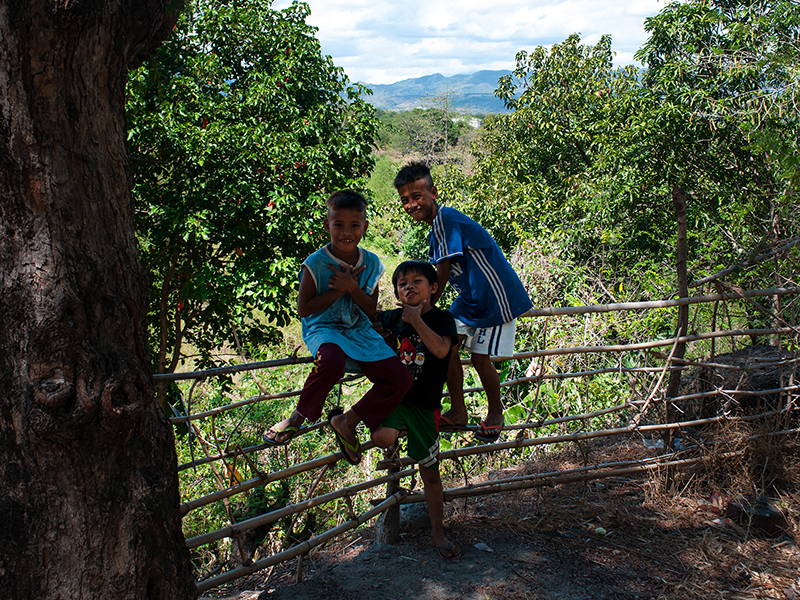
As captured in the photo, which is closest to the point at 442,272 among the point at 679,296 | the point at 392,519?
the point at 392,519

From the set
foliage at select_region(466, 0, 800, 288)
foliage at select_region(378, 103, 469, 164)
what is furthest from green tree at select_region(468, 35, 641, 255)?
foliage at select_region(378, 103, 469, 164)

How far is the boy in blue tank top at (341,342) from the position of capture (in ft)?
7.54

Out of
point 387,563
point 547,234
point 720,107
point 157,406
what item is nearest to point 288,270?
point 547,234

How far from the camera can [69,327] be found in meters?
1.46

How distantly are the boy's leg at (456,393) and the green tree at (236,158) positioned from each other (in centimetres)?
379

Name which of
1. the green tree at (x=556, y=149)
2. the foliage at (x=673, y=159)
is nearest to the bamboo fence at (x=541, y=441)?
the foliage at (x=673, y=159)

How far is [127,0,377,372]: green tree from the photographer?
619 cm

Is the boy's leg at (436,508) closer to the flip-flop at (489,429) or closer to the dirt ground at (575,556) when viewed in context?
the dirt ground at (575,556)

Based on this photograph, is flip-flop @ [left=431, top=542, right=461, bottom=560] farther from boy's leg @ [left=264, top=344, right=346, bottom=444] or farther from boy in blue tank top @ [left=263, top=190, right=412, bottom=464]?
boy's leg @ [left=264, top=344, right=346, bottom=444]

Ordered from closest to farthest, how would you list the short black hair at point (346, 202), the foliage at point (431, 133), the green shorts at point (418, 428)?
the short black hair at point (346, 202) → the green shorts at point (418, 428) → the foliage at point (431, 133)

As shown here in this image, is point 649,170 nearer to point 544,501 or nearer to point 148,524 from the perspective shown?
point 544,501

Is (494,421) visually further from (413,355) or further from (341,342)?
(341,342)

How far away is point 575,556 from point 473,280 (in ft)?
4.30

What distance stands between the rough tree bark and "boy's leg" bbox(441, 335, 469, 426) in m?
1.39
